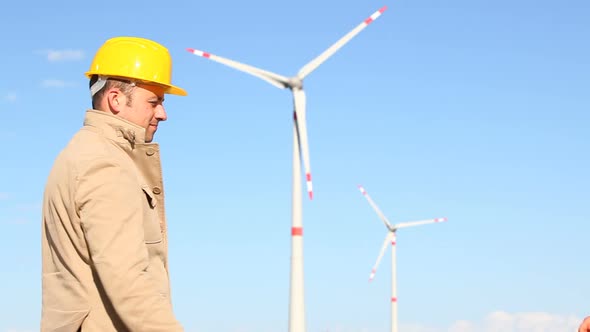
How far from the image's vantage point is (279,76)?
31.2 m

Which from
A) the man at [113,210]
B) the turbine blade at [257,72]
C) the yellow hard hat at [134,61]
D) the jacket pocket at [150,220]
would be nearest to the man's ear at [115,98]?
the man at [113,210]

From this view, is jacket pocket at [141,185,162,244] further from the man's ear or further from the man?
the man's ear

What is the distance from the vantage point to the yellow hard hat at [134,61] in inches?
261

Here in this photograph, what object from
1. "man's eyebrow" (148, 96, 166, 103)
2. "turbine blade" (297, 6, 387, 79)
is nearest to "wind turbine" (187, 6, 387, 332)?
"turbine blade" (297, 6, 387, 79)

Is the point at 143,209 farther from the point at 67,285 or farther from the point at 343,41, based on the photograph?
the point at 343,41

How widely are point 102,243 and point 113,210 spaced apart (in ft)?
0.67

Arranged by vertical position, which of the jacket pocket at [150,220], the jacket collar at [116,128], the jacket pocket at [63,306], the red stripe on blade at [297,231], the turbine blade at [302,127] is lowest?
the jacket pocket at [63,306]

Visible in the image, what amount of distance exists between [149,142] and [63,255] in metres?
0.99

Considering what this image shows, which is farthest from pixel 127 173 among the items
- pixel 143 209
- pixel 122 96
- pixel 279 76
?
pixel 279 76

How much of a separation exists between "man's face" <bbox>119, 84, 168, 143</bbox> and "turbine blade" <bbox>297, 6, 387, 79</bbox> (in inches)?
964

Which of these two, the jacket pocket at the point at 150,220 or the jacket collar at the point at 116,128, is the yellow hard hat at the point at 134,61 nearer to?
the jacket collar at the point at 116,128

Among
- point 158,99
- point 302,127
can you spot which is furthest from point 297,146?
point 158,99

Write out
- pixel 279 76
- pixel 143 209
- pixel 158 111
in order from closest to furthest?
pixel 143 209 → pixel 158 111 → pixel 279 76

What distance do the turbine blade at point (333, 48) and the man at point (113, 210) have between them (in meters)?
24.5
